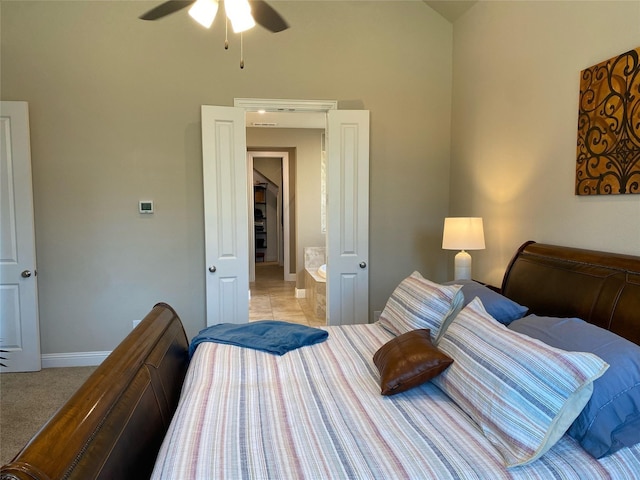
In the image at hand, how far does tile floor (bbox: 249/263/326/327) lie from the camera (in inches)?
212

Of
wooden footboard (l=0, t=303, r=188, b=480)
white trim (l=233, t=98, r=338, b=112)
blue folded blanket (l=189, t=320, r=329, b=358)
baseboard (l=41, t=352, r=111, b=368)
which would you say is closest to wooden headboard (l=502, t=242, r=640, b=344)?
blue folded blanket (l=189, t=320, r=329, b=358)

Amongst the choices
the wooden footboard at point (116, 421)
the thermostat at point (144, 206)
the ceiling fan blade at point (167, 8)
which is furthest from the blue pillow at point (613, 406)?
the thermostat at point (144, 206)

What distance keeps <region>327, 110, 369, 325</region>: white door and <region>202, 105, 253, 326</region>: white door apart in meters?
0.78

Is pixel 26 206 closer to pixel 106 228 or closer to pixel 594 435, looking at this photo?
pixel 106 228

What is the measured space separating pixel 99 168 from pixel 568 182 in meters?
3.58

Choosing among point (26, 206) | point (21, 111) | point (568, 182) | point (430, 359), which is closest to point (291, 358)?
point (430, 359)

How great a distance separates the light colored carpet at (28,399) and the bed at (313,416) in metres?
1.32

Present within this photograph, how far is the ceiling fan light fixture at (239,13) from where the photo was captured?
6.66 ft

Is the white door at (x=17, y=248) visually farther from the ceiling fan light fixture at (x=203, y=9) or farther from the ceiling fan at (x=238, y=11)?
the ceiling fan light fixture at (x=203, y=9)

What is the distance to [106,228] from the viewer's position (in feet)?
12.2

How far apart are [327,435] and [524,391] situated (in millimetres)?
672

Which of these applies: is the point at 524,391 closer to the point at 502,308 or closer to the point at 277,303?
the point at 502,308

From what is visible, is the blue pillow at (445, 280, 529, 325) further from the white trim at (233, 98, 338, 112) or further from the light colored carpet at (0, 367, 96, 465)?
the light colored carpet at (0, 367, 96, 465)

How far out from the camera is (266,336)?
94.1 inches
